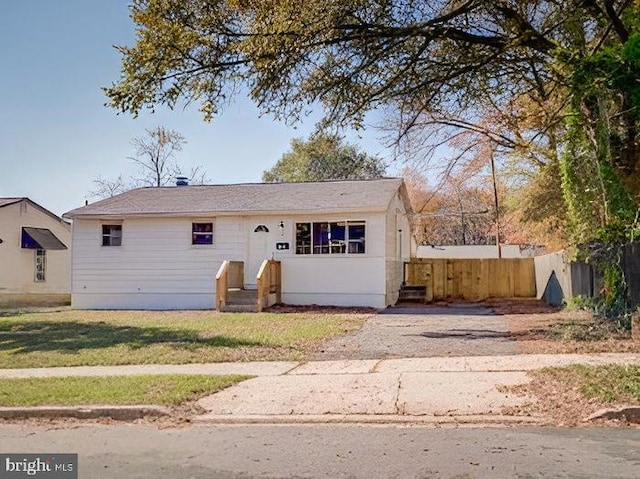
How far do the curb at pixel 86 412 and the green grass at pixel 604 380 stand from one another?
492 cm

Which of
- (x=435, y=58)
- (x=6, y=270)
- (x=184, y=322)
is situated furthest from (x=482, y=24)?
(x=6, y=270)

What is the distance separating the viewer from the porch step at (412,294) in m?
24.2

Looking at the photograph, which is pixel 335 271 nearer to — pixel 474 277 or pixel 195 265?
pixel 195 265

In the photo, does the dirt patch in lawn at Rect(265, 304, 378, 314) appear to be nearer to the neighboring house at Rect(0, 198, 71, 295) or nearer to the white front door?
the white front door

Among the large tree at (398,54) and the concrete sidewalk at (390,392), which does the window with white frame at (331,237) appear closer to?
the large tree at (398,54)

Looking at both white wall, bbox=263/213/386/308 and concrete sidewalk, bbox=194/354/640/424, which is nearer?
concrete sidewalk, bbox=194/354/640/424

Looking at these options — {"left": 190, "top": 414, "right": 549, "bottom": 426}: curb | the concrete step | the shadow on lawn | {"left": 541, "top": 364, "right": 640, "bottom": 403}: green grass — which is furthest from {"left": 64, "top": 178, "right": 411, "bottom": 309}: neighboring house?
{"left": 190, "top": 414, "right": 549, "bottom": 426}: curb

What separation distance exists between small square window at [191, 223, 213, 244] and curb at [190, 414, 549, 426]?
15347 millimetres

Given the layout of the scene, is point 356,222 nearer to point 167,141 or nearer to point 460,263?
point 460,263

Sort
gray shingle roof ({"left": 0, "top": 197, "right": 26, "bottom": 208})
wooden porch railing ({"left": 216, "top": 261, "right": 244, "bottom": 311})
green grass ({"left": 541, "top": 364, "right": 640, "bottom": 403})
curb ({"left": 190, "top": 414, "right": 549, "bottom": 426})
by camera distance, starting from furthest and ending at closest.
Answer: gray shingle roof ({"left": 0, "top": 197, "right": 26, "bottom": 208}) < wooden porch railing ({"left": 216, "top": 261, "right": 244, "bottom": 311}) < green grass ({"left": 541, "top": 364, "right": 640, "bottom": 403}) < curb ({"left": 190, "top": 414, "right": 549, "bottom": 426})

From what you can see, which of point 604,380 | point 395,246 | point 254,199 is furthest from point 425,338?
point 254,199

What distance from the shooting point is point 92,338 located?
46.2 feet

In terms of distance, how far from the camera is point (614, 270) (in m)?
12.9

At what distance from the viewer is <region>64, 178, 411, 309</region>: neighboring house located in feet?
68.9
